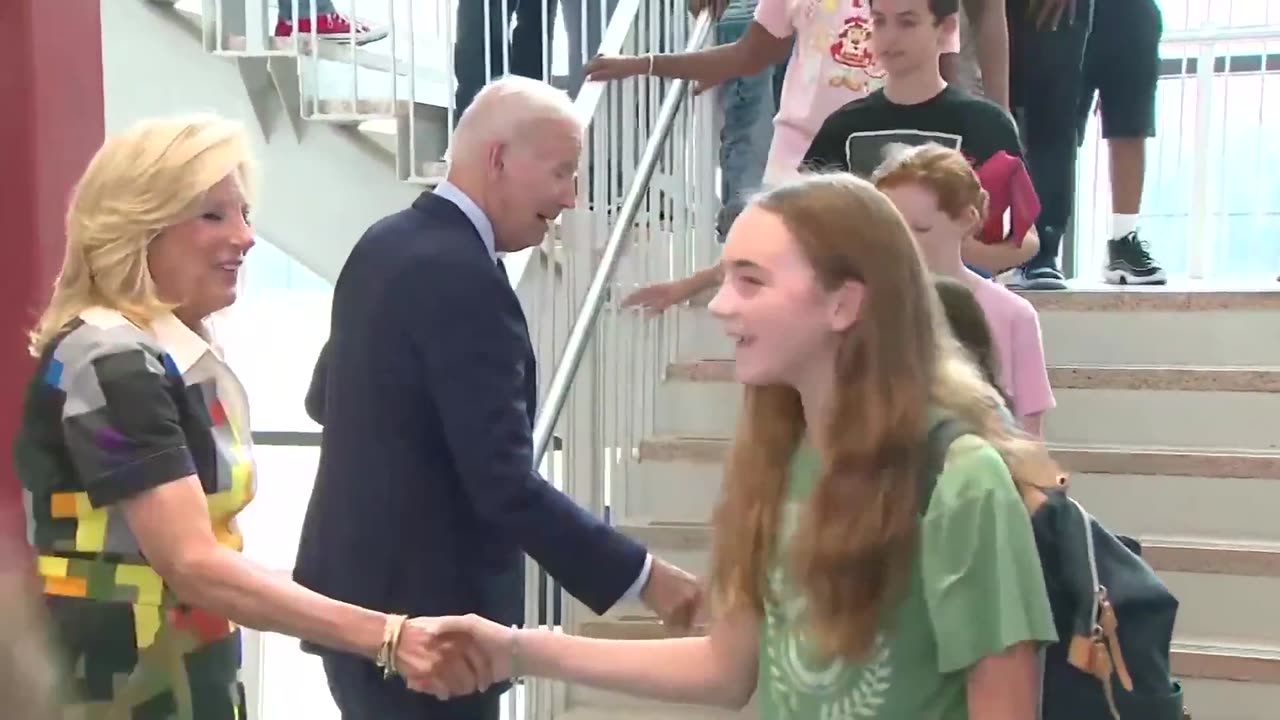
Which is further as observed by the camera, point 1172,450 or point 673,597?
point 1172,450

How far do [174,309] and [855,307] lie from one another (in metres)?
0.82

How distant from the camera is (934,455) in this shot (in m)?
1.09

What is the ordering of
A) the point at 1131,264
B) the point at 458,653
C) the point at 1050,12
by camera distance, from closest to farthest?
the point at 458,653 < the point at 1050,12 < the point at 1131,264

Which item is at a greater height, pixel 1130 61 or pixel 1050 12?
pixel 1050 12

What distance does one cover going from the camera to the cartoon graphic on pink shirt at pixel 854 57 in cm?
288

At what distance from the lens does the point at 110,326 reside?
4.40 feet

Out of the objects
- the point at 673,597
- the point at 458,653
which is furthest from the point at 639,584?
the point at 458,653

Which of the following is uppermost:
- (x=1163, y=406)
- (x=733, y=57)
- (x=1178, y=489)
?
(x=733, y=57)

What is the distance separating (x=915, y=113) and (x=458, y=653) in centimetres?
156

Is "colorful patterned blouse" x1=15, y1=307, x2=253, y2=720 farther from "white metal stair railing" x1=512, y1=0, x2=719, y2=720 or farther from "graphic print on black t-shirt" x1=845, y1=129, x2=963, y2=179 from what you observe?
"graphic print on black t-shirt" x1=845, y1=129, x2=963, y2=179

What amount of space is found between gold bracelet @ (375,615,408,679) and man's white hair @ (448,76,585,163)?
647mm

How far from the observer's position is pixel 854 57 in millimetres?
2895

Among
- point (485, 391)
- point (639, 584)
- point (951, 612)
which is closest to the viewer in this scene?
point (951, 612)

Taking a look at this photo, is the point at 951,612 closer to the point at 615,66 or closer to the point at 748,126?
the point at 615,66
